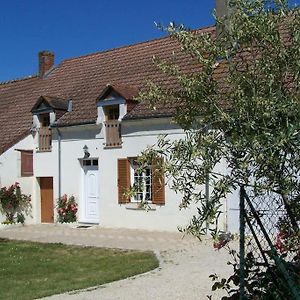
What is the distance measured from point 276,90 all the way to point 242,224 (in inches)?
67.1

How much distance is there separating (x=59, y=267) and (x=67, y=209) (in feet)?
28.5

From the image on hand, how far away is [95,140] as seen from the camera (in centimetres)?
2009

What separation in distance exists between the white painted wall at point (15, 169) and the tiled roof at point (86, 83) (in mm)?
293

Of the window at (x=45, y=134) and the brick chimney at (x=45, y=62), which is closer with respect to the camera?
the window at (x=45, y=134)

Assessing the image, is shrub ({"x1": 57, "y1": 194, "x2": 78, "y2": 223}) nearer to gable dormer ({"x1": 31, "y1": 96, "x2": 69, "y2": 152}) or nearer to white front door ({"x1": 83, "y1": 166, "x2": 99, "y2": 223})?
white front door ({"x1": 83, "y1": 166, "x2": 99, "y2": 223})

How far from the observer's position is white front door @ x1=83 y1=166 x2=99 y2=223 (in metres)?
20.4

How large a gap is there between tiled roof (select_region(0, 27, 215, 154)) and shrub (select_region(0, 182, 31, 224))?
163cm

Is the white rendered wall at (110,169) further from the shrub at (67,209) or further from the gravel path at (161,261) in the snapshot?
the gravel path at (161,261)

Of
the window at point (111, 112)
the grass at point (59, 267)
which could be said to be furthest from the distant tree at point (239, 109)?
the window at point (111, 112)

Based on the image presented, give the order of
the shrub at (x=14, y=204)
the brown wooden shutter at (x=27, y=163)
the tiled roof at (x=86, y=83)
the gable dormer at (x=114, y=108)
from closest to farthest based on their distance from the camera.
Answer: the gable dormer at (x=114, y=108) < the tiled roof at (x=86, y=83) < the shrub at (x=14, y=204) < the brown wooden shutter at (x=27, y=163)

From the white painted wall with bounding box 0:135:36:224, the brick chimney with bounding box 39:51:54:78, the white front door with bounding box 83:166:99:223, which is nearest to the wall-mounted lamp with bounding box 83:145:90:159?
the white front door with bounding box 83:166:99:223

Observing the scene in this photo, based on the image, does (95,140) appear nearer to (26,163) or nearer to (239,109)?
(26,163)

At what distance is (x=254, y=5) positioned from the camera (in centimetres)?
508

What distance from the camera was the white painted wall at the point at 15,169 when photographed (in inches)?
879
